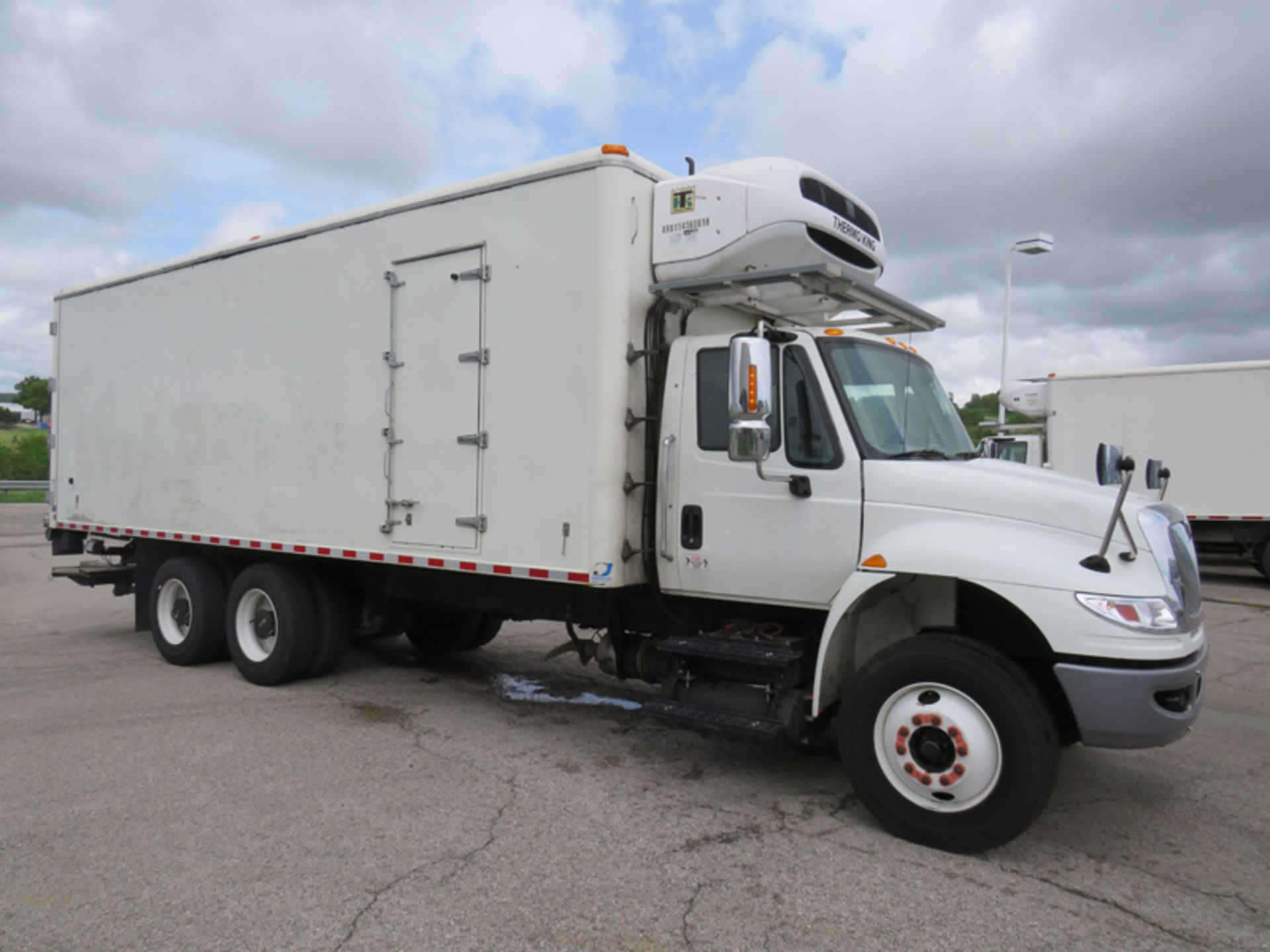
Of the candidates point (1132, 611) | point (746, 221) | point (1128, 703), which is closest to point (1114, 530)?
point (1132, 611)

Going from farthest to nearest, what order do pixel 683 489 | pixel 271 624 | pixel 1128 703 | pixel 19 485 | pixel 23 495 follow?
pixel 23 495 → pixel 19 485 → pixel 271 624 → pixel 683 489 → pixel 1128 703

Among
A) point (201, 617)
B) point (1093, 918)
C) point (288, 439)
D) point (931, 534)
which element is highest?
point (288, 439)

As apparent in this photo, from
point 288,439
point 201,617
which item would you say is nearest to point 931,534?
point 288,439

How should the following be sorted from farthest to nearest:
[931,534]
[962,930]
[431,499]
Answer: [431,499] → [931,534] → [962,930]

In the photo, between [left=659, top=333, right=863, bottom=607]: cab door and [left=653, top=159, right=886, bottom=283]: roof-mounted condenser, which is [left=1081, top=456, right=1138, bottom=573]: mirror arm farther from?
[left=653, top=159, right=886, bottom=283]: roof-mounted condenser

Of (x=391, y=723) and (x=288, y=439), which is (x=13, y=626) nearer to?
(x=288, y=439)

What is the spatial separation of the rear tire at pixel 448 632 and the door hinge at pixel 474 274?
3219 mm

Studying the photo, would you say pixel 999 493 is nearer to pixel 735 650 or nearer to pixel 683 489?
pixel 735 650

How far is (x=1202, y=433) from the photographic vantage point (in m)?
14.1

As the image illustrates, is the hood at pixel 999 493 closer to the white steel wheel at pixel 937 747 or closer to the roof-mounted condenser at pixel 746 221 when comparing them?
the white steel wheel at pixel 937 747

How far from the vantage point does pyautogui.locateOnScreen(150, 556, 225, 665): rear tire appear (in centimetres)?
775

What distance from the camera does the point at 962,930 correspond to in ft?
11.4

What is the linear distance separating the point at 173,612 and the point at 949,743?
6870mm

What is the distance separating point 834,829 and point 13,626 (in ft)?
31.4
